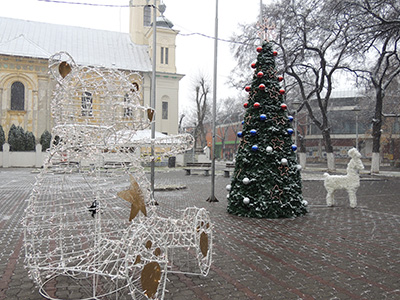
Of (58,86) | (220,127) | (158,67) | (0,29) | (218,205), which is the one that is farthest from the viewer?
(220,127)

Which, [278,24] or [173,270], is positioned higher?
[278,24]

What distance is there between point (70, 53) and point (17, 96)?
6461 millimetres

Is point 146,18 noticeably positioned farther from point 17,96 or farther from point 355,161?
point 355,161

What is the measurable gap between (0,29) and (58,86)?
1490 inches

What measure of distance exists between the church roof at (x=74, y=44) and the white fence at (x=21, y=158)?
9.29 metres

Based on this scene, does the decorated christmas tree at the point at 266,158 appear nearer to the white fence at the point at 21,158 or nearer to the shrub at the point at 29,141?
the white fence at the point at 21,158

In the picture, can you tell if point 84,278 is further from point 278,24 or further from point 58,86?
point 278,24

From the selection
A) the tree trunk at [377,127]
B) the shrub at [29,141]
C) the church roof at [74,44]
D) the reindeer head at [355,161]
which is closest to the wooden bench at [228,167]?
the tree trunk at [377,127]

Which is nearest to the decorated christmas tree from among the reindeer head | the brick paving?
the brick paving

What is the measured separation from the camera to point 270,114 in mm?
7859

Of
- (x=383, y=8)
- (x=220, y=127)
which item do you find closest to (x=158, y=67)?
(x=383, y=8)

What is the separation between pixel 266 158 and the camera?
7758 mm

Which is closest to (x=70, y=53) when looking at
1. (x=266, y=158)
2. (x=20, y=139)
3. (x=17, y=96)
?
(x=17, y=96)

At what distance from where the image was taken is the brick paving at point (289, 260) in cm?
366
